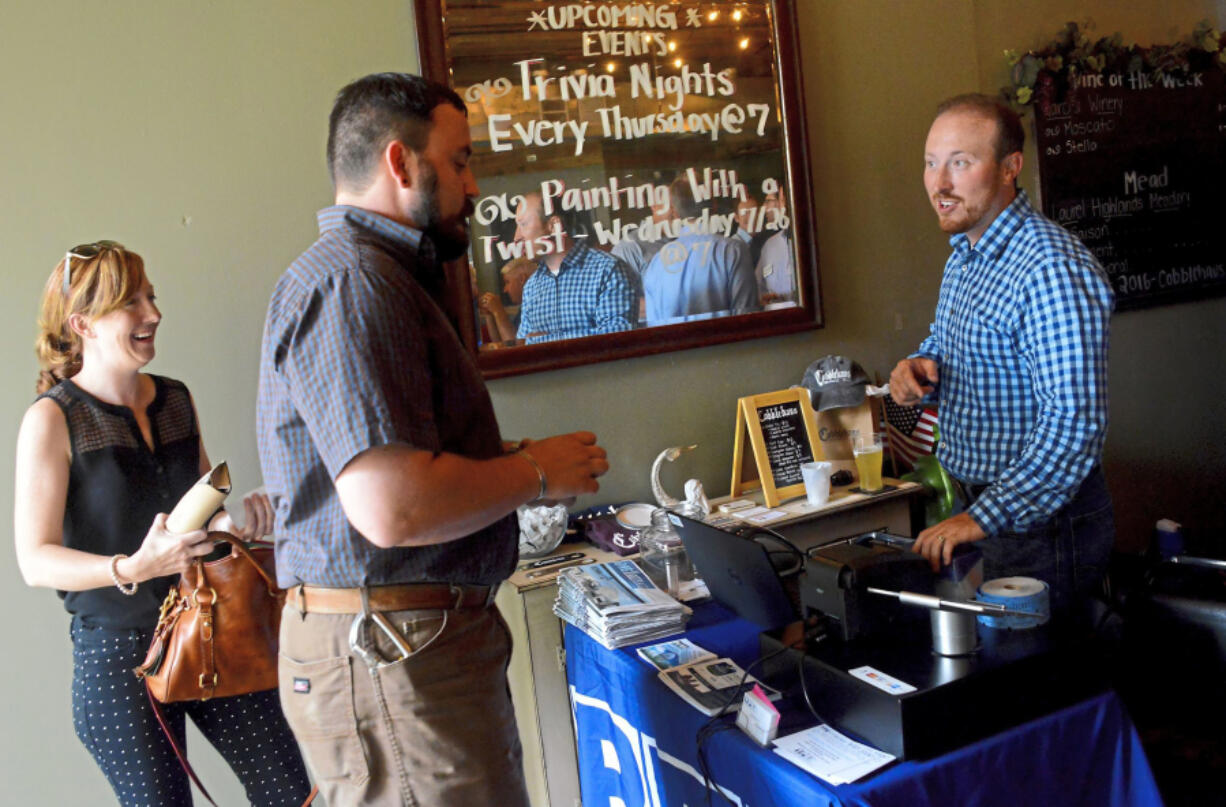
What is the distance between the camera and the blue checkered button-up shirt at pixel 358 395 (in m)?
1.23

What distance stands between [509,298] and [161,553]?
117 cm

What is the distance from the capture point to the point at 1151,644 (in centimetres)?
201

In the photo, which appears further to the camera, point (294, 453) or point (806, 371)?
point (806, 371)

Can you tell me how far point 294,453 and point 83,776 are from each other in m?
1.46

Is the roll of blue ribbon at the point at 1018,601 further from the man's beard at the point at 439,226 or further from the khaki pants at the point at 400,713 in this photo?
the man's beard at the point at 439,226

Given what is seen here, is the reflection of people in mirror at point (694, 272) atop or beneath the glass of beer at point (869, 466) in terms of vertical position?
atop

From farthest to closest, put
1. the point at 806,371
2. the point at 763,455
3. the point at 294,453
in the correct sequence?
the point at 806,371
the point at 763,455
the point at 294,453

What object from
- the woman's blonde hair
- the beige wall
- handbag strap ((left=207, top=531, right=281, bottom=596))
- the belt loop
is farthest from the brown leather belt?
the beige wall

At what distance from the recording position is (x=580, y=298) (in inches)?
106

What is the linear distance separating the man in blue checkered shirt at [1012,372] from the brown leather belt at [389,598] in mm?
846

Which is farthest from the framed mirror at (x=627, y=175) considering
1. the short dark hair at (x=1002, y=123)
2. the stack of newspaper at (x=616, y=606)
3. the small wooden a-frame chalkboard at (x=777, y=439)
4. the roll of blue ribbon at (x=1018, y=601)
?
the roll of blue ribbon at (x=1018, y=601)

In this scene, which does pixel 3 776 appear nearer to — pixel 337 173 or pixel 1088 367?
pixel 337 173

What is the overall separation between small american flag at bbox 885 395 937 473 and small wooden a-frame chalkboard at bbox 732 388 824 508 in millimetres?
339

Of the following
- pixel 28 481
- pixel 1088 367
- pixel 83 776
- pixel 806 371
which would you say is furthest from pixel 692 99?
pixel 83 776
